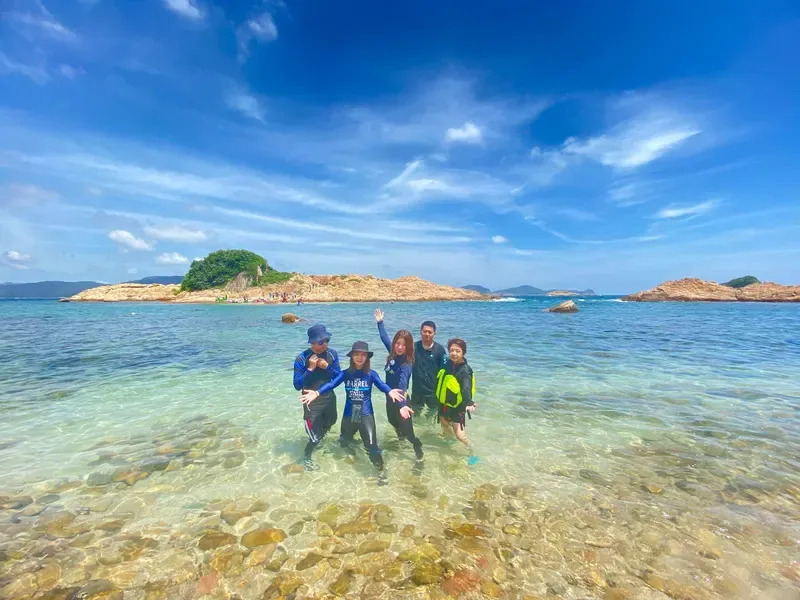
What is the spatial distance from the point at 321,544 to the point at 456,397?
3.57 meters

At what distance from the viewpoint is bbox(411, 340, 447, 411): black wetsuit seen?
8.46 metres

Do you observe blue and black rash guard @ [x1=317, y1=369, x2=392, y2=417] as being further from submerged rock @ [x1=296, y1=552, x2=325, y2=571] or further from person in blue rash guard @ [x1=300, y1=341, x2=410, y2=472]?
submerged rock @ [x1=296, y1=552, x2=325, y2=571]

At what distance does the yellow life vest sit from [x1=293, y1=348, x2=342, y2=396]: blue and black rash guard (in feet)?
6.86

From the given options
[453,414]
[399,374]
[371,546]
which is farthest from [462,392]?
[371,546]

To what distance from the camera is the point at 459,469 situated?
6.78m

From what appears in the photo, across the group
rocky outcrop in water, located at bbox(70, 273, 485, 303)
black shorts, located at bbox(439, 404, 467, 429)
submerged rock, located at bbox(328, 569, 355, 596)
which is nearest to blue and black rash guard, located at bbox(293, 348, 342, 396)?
black shorts, located at bbox(439, 404, 467, 429)

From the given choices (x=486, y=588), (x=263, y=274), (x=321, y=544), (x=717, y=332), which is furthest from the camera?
(x=263, y=274)

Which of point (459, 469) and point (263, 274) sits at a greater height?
point (263, 274)

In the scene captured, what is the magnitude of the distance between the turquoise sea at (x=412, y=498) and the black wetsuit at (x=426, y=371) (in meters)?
0.65

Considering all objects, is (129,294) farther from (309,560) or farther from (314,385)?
(309,560)

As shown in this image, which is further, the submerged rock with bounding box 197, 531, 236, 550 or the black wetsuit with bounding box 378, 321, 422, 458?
the black wetsuit with bounding box 378, 321, 422, 458

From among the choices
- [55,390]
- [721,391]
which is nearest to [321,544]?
[55,390]

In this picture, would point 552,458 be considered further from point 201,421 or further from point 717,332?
point 717,332

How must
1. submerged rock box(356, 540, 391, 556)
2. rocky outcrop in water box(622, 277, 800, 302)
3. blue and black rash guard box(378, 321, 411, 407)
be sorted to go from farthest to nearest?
1. rocky outcrop in water box(622, 277, 800, 302)
2. blue and black rash guard box(378, 321, 411, 407)
3. submerged rock box(356, 540, 391, 556)
